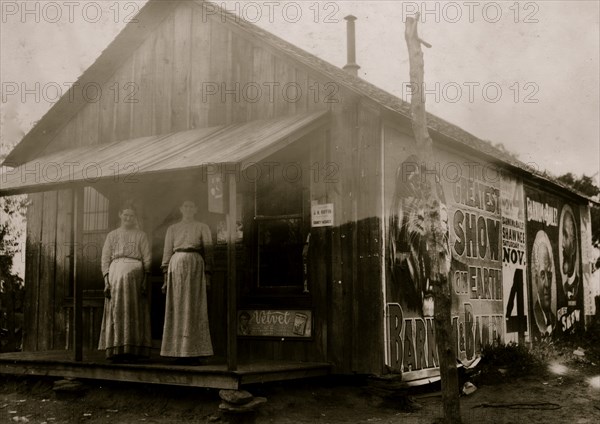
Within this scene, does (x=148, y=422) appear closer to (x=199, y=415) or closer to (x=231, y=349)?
(x=199, y=415)

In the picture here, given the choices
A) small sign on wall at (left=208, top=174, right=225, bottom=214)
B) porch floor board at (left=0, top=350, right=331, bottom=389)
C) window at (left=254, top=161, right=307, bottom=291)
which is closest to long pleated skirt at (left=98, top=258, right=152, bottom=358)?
porch floor board at (left=0, top=350, right=331, bottom=389)

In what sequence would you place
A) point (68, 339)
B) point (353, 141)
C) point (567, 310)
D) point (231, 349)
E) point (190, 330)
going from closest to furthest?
point (231, 349) < point (190, 330) < point (353, 141) < point (68, 339) < point (567, 310)

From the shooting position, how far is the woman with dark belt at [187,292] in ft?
31.7

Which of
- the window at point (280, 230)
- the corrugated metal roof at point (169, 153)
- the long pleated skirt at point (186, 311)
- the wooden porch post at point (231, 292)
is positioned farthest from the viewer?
the window at point (280, 230)

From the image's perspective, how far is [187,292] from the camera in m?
9.68

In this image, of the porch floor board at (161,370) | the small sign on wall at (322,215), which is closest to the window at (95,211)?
the porch floor board at (161,370)

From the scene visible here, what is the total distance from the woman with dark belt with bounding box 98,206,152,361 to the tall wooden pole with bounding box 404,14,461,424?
12.9ft

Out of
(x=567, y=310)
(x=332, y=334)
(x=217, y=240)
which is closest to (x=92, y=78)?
(x=217, y=240)

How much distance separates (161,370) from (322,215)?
9.39ft

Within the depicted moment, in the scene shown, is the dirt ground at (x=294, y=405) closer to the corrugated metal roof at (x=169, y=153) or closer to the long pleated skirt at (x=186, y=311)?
the long pleated skirt at (x=186, y=311)

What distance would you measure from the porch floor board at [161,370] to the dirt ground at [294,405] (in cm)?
32

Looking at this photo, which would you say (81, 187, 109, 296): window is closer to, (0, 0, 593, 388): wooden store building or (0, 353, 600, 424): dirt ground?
(0, 0, 593, 388): wooden store building

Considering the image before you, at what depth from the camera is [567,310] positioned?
17719 mm

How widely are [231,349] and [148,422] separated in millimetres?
1422
